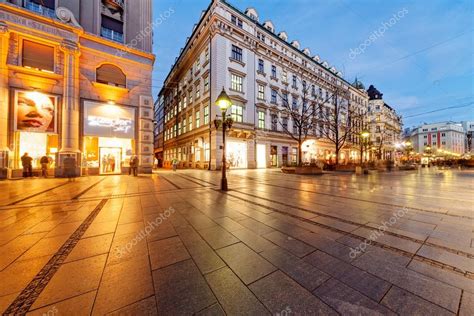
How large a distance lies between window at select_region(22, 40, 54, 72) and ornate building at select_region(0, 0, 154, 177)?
0.05 m

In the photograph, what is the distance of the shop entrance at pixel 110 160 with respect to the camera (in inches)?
628

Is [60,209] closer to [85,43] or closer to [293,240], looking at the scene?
[293,240]

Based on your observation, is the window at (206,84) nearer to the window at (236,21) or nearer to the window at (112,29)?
the window at (236,21)

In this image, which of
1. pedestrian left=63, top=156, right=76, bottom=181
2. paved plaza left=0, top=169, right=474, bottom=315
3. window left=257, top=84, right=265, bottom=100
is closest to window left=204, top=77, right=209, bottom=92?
window left=257, top=84, right=265, bottom=100

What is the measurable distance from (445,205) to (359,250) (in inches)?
210

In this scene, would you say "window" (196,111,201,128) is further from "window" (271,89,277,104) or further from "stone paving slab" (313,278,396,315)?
"stone paving slab" (313,278,396,315)

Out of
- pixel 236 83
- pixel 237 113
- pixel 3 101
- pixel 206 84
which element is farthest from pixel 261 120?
pixel 3 101

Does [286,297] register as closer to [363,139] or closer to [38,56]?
[38,56]

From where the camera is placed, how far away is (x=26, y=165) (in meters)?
12.5

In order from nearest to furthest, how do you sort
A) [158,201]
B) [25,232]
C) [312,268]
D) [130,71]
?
[312,268] → [25,232] → [158,201] → [130,71]

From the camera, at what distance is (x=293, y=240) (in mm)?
3322

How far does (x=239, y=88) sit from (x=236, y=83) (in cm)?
74

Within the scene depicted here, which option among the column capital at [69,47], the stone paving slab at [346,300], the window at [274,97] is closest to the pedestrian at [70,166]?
the column capital at [69,47]

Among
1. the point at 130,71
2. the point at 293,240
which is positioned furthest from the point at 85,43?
the point at 293,240
